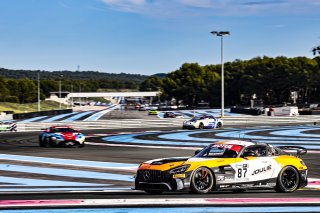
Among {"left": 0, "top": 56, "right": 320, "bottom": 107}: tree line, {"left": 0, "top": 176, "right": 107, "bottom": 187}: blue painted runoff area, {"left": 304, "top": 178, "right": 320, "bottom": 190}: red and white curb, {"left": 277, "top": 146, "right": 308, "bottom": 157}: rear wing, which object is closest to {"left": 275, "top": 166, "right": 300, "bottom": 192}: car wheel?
{"left": 277, "top": 146, "right": 308, "bottom": 157}: rear wing

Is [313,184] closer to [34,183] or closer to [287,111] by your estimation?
[34,183]

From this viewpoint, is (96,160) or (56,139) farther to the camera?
(56,139)

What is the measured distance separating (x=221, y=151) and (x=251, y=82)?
380 ft

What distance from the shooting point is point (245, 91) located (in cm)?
13138

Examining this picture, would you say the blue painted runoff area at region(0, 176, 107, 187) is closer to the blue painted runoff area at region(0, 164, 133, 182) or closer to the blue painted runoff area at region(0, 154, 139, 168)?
the blue painted runoff area at region(0, 164, 133, 182)

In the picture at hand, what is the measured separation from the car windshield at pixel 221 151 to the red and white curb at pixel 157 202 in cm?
131

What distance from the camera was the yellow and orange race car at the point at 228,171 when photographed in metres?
11.4

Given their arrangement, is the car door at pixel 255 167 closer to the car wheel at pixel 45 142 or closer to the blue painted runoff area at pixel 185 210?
the blue painted runoff area at pixel 185 210

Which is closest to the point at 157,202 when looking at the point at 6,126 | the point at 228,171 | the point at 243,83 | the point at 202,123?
the point at 228,171

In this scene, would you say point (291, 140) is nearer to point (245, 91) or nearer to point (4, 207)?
point (4, 207)

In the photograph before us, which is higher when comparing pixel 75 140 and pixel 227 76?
pixel 227 76

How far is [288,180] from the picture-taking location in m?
12.5

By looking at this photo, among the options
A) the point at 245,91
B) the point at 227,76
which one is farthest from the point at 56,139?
the point at 227,76

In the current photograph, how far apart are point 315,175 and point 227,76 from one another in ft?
427
